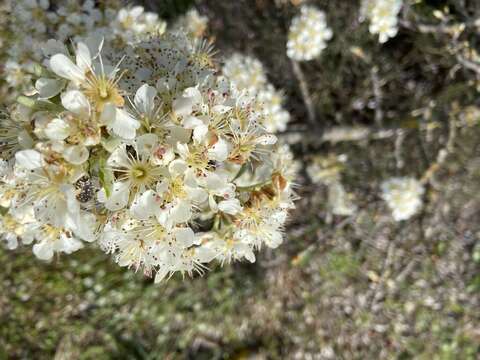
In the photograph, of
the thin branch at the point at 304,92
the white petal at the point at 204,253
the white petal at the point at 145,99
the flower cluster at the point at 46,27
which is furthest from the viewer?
the thin branch at the point at 304,92

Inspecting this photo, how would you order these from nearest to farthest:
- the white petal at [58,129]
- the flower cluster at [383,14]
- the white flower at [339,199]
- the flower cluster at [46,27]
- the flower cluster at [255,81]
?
the white petal at [58,129] < the flower cluster at [46,27] < the flower cluster at [383,14] < the flower cluster at [255,81] < the white flower at [339,199]

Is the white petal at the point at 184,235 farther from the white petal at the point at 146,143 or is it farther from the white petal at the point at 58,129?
the white petal at the point at 58,129

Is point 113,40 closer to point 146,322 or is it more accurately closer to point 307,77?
point 307,77

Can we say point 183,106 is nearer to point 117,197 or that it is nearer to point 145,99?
point 145,99

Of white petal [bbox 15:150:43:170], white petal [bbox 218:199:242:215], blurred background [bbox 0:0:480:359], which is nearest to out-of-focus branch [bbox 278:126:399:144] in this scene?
blurred background [bbox 0:0:480:359]

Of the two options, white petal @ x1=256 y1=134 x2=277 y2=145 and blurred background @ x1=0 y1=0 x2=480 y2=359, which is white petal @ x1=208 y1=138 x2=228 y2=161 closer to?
white petal @ x1=256 y1=134 x2=277 y2=145

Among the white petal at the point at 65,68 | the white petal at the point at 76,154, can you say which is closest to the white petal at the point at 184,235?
the white petal at the point at 76,154
